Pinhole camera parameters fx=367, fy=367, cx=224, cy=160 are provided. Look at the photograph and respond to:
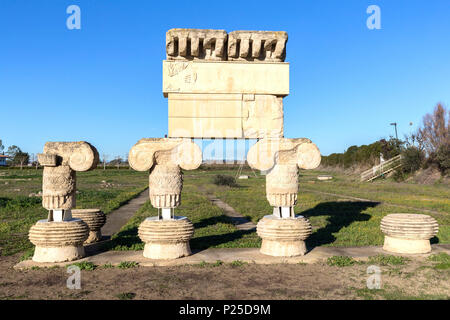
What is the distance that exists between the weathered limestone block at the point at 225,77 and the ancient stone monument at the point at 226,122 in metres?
0.02

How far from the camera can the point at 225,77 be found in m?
6.18

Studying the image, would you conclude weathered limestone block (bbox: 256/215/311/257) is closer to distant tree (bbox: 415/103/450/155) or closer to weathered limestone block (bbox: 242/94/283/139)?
weathered limestone block (bbox: 242/94/283/139)

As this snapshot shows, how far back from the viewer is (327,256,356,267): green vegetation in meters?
5.40

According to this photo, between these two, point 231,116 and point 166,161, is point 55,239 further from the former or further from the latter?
point 231,116

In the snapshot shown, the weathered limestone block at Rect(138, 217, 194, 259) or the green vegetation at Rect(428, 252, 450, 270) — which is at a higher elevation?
the weathered limestone block at Rect(138, 217, 194, 259)

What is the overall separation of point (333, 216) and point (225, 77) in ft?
21.6

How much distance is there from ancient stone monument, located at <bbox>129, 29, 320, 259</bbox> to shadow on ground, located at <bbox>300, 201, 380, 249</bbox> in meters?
1.49

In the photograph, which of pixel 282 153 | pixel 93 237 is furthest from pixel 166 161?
pixel 93 237

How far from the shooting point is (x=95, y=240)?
723 centimetres

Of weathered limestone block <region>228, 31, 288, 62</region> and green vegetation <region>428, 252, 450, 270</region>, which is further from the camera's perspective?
weathered limestone block <region>228, 31, 288, 62</region>

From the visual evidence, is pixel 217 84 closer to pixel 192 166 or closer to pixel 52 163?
pixel 192 166

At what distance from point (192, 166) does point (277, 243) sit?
1.81 m

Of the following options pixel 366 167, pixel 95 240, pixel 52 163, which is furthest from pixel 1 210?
pixel 366 167

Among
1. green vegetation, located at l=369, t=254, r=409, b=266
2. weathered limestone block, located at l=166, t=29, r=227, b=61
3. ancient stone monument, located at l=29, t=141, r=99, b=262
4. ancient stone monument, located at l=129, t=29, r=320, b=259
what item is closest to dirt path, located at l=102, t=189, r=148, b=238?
ancient stone monument, located at l=29, t=141, r=99, b=262
